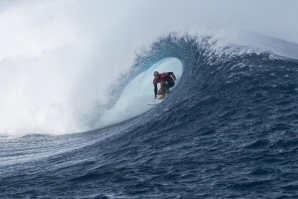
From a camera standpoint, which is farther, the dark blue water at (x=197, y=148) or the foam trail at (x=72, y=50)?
the foam trail at (x=72, y=50)

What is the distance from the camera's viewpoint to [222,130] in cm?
1123

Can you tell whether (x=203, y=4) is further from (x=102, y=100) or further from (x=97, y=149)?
(x=97, y=149)

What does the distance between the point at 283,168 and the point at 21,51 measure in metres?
22.4

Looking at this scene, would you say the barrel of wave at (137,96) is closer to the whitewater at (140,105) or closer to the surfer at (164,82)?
the whitewater at (140,105)

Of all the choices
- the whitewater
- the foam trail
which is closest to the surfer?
the whitewater

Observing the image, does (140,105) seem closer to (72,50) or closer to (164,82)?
(164,82)

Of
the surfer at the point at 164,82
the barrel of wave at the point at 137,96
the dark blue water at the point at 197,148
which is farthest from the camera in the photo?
the barrel of wave at the point at 137,96

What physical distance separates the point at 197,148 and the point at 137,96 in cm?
1139

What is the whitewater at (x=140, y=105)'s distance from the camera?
884 centimetres

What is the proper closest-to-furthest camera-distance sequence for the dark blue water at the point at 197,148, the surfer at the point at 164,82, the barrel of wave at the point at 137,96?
1. the dark blue water at the point at 197,148
2. the surfer at the point at 164,82
3. the barrel of wave at the point at 137,96

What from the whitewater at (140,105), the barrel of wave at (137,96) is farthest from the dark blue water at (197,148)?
the barrel of wave at (137,96)

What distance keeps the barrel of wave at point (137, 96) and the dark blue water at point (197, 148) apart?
193cm

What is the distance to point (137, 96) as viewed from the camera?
2162 centimetres

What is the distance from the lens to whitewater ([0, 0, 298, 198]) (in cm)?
884
